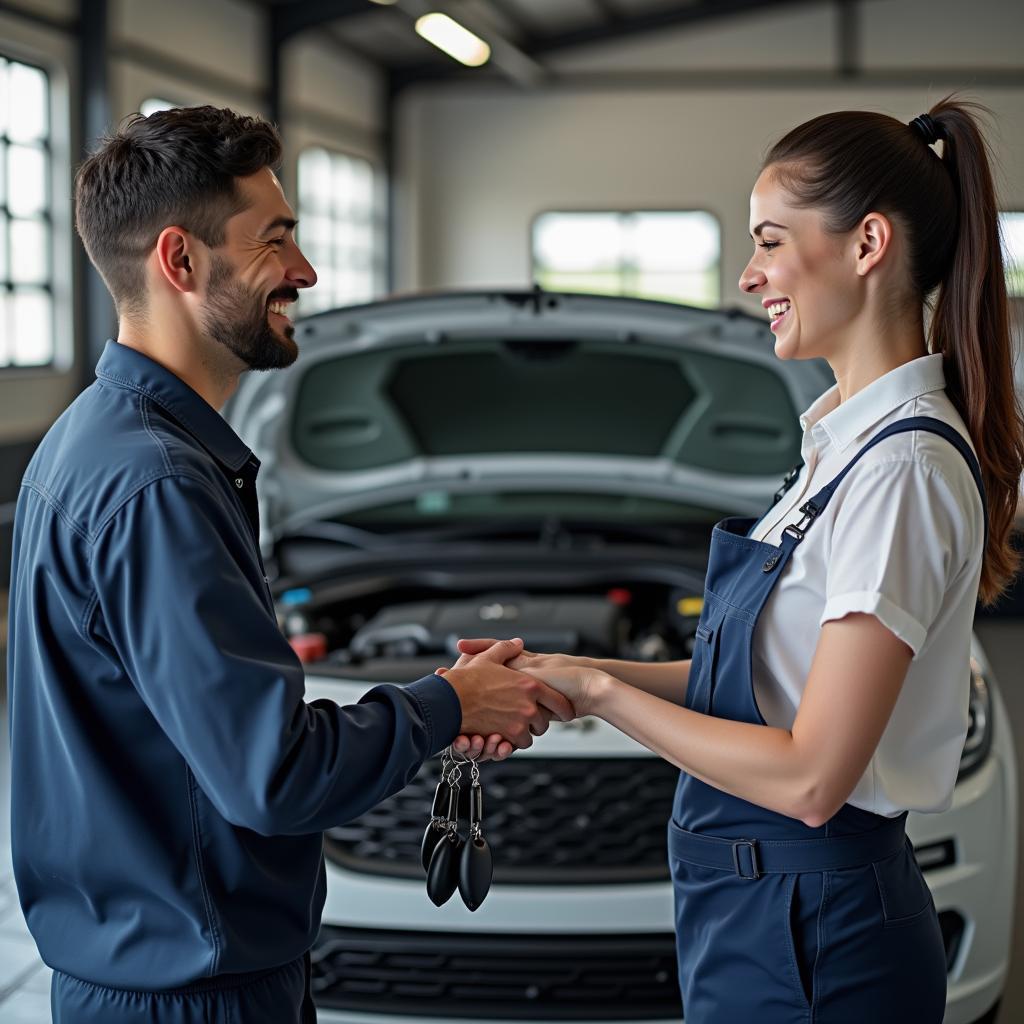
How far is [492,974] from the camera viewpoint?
244 cm

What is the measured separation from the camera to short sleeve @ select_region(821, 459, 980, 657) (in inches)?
51.7

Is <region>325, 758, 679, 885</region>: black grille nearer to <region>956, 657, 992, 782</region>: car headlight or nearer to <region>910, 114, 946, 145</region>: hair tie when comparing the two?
<region>956, 657, 992, 782</region>: car headlight

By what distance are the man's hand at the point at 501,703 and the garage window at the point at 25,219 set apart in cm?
669

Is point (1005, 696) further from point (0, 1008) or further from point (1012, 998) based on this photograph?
point (0, 1008)

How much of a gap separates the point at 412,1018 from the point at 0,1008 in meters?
1.17

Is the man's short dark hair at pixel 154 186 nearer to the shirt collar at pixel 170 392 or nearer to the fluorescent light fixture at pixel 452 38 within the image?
the shirt collar at pixel 170 392

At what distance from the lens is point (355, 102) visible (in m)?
13.0

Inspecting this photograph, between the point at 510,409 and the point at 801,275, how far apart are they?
2.29 meters

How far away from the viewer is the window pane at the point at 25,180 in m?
7.73

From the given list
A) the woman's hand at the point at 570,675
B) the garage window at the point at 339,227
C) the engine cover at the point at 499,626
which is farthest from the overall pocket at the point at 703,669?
the garage window at the point at 339,227

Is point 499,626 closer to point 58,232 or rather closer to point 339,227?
point 58,232

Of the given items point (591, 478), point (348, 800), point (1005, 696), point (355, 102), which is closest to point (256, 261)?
point (348, 800)

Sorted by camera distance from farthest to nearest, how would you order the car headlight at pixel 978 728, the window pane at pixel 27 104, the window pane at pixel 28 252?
the window pane at pixel 28 252, the window pane at pixel 27 104, the car headlight at pixel 978 728

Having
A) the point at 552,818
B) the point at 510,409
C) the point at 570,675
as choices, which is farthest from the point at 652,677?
the point at 510,409
